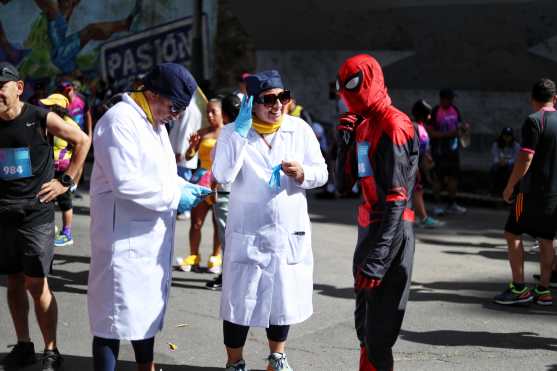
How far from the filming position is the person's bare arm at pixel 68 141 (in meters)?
5.09

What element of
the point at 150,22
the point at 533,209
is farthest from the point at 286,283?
the point at 150,22

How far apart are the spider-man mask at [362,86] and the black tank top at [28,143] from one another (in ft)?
6.76

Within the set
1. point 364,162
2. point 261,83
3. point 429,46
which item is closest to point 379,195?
point 364,162

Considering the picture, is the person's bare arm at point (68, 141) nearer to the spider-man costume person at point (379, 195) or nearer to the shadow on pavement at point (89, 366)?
the shadow on pavement at point (89, 366)

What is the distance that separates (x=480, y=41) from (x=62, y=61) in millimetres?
12995

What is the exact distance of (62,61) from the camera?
24.0m

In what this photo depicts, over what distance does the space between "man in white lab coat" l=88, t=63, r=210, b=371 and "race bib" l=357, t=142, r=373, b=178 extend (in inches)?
37.3

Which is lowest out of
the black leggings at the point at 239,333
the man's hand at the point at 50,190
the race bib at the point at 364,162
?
the black leggings at the point at 239,333

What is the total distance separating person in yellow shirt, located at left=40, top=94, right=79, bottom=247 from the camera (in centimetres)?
717

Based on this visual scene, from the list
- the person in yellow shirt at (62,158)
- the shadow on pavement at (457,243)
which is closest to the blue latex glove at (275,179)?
the person in yellow shirt at (62,158)

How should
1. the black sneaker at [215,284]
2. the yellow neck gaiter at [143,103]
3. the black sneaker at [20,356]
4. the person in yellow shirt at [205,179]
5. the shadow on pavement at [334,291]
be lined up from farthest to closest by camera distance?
the person in yellow shirt at [205,179] < the black sneaker at [215,284] < the shadow on pavement at [334,291] < the black sneaker at [20,356] < the yellow neck gaiter at [143,103]

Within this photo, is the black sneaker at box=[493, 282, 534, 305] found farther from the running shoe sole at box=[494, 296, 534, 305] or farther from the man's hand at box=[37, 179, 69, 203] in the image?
the man's hand at box=[37, 179, 69, 203]

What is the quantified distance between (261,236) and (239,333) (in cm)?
63

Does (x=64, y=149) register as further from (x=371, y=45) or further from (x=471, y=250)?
(x=371, y=45)
